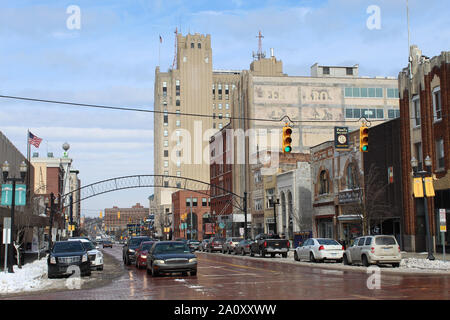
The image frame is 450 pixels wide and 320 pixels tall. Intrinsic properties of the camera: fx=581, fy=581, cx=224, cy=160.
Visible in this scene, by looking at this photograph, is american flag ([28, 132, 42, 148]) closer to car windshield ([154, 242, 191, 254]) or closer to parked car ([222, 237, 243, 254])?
parked car ([222, 237, 243, 254])

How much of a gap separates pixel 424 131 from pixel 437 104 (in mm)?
2123

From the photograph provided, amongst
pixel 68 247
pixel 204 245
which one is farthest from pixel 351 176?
pixel 68 247

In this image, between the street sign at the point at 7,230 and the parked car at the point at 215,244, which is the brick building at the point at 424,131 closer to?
the parked car at the point at 215,244

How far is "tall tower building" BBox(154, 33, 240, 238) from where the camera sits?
163375mm

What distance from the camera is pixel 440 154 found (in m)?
41.1

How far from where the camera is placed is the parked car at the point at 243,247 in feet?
164

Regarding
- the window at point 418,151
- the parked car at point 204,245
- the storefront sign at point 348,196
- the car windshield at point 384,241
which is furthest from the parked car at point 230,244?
the car windshield at point 384,241

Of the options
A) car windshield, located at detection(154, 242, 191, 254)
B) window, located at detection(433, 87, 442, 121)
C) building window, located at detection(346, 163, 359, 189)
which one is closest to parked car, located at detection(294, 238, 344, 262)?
car windshield, located at detection(154, 242, 191, 254)

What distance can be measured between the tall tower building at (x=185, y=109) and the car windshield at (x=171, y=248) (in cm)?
13541

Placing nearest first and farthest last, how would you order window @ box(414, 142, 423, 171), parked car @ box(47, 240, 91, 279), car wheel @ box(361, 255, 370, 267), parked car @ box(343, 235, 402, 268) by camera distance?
1. parked car @ box(47, 240, 91, 279)
2. parked car @ box(343, 235, 402, 268)
3. car wheel @ box(361, 255, 370, 267)
4. window @ box(414, 142, 423, 171)

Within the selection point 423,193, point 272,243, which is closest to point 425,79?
point 423,193

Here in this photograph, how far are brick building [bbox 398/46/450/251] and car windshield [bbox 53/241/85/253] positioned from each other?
25058mm

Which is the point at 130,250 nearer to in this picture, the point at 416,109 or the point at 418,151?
the point at 418,151
